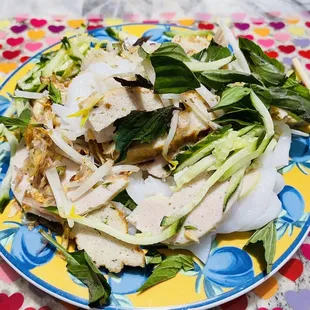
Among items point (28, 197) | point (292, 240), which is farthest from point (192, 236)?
point (28, 197)

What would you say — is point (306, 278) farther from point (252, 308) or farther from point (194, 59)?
point (194, 59)

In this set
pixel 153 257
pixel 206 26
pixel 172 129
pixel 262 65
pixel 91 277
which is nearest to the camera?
pixel 91 277

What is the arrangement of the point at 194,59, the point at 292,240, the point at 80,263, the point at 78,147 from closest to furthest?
the point at 80,263, the point at 292,240, the point at 78,147, the point at 194,59

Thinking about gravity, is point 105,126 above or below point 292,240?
above

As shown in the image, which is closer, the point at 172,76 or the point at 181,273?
the point at 181,273

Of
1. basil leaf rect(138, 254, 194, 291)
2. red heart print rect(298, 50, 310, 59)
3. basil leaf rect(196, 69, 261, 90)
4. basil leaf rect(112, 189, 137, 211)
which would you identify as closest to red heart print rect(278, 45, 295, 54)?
red heart print rect(298, 50, 310, 59)

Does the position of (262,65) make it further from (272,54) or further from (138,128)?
(272,54)

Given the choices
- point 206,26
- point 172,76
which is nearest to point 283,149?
point 172,76
